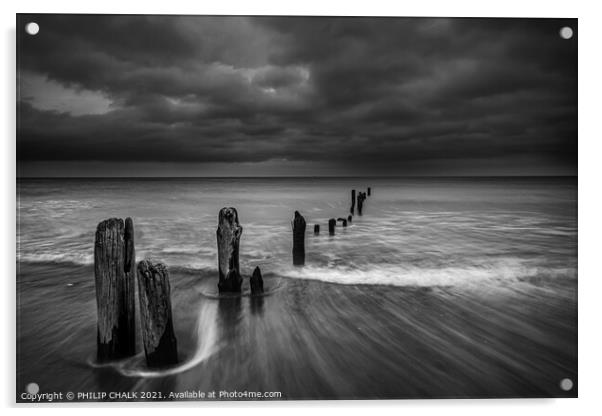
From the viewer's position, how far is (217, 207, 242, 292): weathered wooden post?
205 inches

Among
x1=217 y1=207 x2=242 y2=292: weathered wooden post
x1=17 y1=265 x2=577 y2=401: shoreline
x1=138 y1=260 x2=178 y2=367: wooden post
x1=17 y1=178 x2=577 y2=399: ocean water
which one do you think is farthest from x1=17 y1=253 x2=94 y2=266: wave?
x1=138 y1=260 x2=178 y2=367: wooden post

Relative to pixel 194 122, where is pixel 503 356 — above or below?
below

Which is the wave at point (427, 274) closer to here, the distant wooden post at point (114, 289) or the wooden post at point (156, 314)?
the wooden post at point (156, 314)

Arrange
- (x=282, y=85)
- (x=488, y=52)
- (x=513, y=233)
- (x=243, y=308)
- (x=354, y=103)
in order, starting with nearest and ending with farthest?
(x=488, y=52) → (x=243, y=308) → (x=282, y=85) → (x=354, y=103) → (x=513, y=233)

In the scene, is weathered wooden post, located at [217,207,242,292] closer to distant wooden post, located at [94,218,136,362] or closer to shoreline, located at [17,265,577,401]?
shoreline, located at [17,265,577,401]

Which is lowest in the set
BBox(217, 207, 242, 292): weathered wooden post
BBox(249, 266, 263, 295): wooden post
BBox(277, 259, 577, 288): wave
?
BBox(277, 259, 577, 288): wave

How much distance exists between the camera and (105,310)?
342 cm

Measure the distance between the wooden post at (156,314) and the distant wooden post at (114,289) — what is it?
25 centimetres

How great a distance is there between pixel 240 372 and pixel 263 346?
0.46 m

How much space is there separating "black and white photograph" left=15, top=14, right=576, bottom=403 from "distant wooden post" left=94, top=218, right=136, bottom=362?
2 cm

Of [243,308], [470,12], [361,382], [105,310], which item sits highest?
[470,12]

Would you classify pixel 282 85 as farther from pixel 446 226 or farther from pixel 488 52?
pixel 446 226

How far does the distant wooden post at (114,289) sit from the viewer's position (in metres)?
3.20

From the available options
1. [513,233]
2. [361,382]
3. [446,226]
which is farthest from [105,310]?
[446,226]
